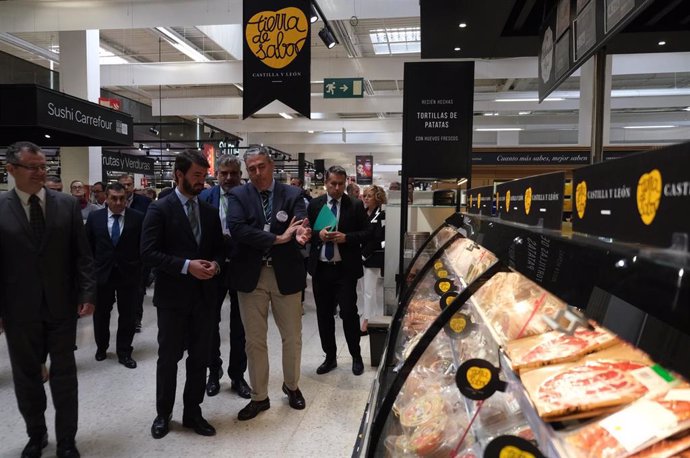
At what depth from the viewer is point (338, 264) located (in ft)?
12.7

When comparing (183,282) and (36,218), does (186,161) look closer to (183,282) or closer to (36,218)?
(183,282)

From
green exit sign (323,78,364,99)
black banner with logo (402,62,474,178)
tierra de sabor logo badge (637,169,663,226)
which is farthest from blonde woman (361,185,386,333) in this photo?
green exit sign (323,78,364,99)

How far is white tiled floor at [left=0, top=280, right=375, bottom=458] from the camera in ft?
9.08

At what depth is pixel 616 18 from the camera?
2340mm

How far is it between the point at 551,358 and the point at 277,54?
4166 millimetres

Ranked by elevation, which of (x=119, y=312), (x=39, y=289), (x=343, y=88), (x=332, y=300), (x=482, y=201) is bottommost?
(x=119, y=312)

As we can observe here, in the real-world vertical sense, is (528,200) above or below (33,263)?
above

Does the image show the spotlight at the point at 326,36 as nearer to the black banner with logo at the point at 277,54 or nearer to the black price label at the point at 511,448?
the black banner with logo at the point at 277,54

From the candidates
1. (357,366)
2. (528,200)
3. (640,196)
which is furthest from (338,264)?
(640,196)

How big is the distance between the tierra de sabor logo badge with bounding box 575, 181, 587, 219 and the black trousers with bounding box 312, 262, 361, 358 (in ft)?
9.62

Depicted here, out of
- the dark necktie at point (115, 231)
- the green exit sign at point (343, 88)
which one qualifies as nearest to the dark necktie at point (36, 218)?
the dark necktie at point (115, 231)

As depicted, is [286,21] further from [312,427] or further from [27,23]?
[27,23]

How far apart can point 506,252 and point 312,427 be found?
2.17 m

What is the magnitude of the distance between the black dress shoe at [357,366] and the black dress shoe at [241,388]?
2.83 ft
